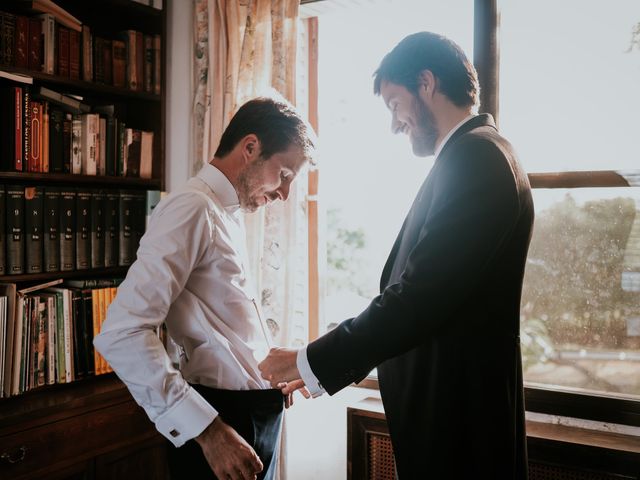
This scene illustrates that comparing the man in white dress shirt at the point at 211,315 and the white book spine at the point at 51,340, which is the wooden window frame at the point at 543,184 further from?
the white book spine at the point at 51,340

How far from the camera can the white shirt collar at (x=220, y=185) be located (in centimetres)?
142

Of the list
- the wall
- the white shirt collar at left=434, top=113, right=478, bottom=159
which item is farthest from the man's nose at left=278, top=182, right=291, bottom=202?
the wall

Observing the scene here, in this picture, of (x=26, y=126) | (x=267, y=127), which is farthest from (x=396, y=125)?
(x=26, y=126)

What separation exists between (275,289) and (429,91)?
1.07 meters

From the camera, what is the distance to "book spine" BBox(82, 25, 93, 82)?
2186 millimetres

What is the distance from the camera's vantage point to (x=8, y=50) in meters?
1.94

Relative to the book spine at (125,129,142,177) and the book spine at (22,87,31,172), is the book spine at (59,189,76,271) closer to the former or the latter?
the book spine at (22,87,31,172)

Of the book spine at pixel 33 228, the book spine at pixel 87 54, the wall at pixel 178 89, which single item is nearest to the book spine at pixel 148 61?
the wall at pixel 178 89

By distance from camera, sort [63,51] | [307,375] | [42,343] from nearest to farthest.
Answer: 1. [307,375]
2. [42,343]
3. [63,51]

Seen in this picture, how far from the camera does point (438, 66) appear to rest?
1324mm

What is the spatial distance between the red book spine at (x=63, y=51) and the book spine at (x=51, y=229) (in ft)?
1.49

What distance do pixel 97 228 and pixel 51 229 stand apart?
0.61 ft

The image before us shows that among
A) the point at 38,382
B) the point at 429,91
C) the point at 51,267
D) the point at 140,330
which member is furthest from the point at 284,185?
the point at 38,382

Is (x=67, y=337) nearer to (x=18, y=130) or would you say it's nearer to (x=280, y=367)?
(x=18, y=130)
